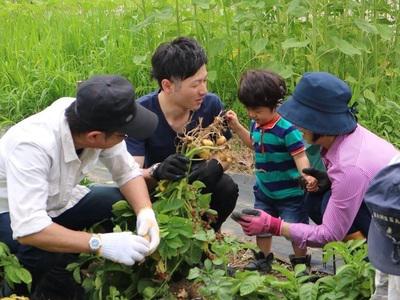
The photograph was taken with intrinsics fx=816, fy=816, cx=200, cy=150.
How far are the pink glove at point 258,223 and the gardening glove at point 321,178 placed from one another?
1.03 ft

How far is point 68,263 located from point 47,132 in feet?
1.99

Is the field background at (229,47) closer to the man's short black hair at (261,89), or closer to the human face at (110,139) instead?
the man's short black hair at (261,89)

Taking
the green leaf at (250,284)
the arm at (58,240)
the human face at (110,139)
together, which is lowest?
the green leaf at (250,284)

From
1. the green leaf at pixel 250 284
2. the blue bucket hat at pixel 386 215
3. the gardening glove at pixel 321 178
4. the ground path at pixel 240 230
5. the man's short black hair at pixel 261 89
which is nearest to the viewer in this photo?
the blue bucket hat at pixel 386 215

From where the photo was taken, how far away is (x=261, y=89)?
→ 371 cm

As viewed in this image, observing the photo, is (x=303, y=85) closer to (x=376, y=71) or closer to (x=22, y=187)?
(x=22, y=187)

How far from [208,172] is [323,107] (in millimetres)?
671

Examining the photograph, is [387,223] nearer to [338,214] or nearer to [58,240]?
[338,214]

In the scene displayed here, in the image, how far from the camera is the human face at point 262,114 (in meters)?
3.78

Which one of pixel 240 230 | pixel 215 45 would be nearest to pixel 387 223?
pixel 240 230

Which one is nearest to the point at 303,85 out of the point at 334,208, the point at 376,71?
the point at 334,208

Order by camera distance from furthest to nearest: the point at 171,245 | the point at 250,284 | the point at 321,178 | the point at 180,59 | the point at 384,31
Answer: the point at 384,31
the point at 180,59
the point at 321,178
the point at 171,245
the point at 250,284

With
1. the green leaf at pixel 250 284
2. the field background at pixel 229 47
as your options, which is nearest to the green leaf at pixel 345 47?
the field background at pixel 229 47

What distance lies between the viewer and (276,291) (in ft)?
A: 10.2
